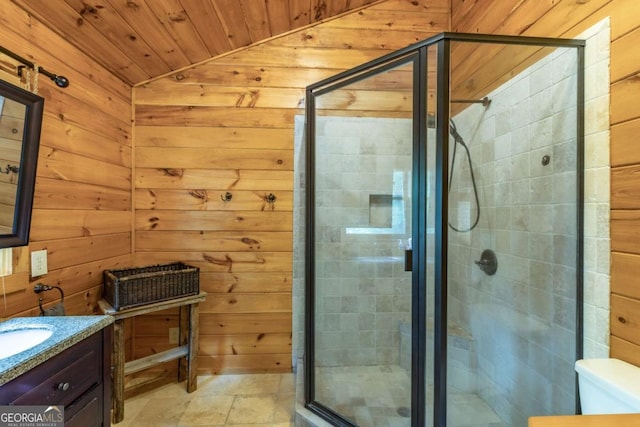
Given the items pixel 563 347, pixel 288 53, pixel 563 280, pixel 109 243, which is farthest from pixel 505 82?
pixel 109 243

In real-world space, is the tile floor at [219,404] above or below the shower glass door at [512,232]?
below

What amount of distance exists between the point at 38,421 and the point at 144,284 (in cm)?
89

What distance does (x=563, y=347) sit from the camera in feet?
4.20

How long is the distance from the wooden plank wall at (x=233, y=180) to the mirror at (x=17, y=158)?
0.83 m

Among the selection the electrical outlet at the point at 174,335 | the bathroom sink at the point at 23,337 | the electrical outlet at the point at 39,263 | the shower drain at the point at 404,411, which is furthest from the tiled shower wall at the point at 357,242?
the electrical outlet at the point at 39,263

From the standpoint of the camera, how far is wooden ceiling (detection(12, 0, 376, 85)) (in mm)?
1479

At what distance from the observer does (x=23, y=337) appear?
1.12 metres

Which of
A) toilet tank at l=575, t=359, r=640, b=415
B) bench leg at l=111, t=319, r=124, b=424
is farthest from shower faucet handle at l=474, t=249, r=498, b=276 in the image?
bench leg at l=111, t=319, r=124, b=424

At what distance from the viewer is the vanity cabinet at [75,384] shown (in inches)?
33.8

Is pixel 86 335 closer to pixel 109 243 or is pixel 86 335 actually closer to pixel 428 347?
pixel 109 243

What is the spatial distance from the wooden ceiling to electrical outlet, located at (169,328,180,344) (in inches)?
69.9

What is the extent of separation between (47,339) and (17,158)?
77 centimetres

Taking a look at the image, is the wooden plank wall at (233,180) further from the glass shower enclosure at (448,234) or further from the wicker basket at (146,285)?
the glass shower enclosure at (448,234)

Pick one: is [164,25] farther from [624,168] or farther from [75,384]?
[624,168]
